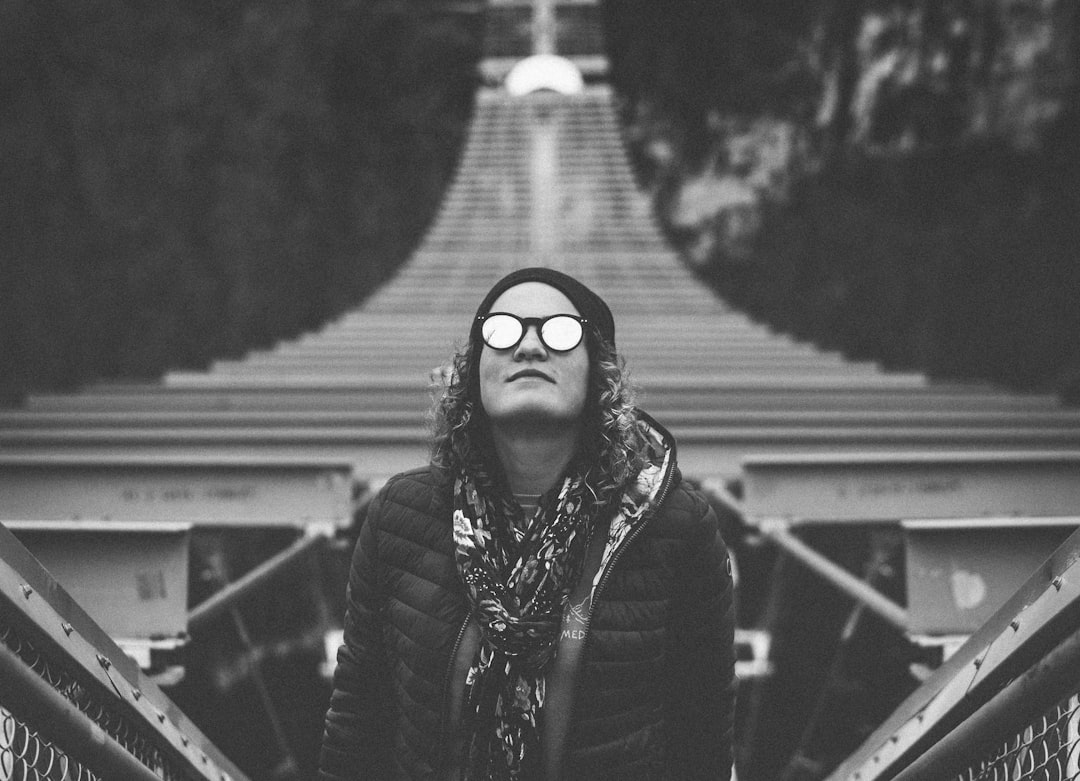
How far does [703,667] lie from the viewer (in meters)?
1.16

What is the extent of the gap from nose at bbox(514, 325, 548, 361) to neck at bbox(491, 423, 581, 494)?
8cm

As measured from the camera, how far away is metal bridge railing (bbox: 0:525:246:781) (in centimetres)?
103

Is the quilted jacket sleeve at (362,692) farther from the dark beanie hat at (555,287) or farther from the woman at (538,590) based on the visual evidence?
the dark beanie hat at (555,287)

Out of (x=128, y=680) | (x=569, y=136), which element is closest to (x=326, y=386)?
(x=128, y=680)

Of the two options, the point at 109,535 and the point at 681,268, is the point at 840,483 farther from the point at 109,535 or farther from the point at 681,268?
the point at 681,268

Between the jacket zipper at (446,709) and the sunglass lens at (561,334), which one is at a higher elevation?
the sunglass lens at (561,334)

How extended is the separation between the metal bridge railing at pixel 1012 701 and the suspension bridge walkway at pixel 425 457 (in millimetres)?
11

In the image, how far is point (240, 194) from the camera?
6859 millimetres

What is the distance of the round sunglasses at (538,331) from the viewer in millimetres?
1115

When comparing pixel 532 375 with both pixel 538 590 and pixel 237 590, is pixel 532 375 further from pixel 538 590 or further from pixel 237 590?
pixel 237 590

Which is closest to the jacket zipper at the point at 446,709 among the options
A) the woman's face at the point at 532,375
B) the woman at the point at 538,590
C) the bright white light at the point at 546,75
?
the woman at the point at 538,590

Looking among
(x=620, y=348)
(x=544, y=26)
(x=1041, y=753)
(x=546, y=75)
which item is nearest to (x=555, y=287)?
(x=1041, y=753)

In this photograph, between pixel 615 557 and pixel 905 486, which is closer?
pixel 615 557

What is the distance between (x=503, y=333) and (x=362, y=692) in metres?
0.45
